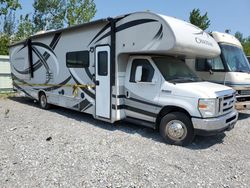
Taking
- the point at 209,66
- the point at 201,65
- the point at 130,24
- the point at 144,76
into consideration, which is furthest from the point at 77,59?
the point at 209,66

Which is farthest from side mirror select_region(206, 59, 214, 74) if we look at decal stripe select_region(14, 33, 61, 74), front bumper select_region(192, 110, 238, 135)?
decal stripe select_region(14, 33, 61, 74)

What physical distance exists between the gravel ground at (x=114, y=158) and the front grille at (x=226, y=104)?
0.83 meters

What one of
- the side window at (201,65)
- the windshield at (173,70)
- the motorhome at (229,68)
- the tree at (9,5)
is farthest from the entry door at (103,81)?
the tree at (9,5)

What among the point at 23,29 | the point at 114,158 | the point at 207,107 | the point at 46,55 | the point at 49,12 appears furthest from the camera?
the point at 49,12

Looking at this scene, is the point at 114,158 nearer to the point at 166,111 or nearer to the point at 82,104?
the point at 166,111

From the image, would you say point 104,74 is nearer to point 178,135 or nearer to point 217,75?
point 178,135

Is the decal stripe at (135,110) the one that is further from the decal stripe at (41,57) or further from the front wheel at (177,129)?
the decal stripe at (41,57)

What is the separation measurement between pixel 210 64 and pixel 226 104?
2.83m

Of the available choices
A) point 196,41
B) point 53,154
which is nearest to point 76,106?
point 53,154

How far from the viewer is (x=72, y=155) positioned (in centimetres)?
486

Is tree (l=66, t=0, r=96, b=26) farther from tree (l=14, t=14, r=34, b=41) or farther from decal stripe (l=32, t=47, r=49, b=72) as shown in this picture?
decal stripe (l=32, t=47, r=49, b=72)

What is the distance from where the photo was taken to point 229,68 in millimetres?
7691

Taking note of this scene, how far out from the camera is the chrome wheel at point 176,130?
18.0 feet

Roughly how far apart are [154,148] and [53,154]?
215cm
